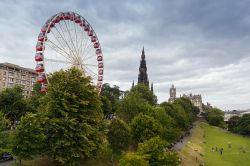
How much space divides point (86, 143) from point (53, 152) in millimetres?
4892

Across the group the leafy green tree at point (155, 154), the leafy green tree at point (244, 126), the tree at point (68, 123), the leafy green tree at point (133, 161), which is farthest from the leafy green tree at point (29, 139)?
the leafy green tree at point (244, 126)

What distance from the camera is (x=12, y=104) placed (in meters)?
73.2

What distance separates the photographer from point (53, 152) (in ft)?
147

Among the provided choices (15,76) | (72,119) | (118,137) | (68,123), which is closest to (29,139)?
(68,123)

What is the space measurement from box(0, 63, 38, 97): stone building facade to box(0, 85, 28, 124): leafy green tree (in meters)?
61.1

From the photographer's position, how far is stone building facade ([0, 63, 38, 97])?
13500cm

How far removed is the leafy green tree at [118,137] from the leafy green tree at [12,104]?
27.3 m

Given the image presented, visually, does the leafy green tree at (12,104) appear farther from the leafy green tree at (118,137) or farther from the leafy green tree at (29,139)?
the leafy green tree at (29,139)

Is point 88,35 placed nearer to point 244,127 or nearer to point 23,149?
point 23,149

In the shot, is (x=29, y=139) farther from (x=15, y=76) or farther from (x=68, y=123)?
(x=15, y=76)

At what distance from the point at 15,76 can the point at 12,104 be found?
74267mm

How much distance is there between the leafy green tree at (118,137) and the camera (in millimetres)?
56906

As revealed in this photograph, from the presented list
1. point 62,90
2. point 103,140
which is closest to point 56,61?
point 62,90

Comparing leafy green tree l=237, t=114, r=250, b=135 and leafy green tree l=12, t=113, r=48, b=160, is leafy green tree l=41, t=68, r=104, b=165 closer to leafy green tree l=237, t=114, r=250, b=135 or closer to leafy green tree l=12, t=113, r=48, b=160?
leafy green tree l=12, t=113, r=48, b=160
